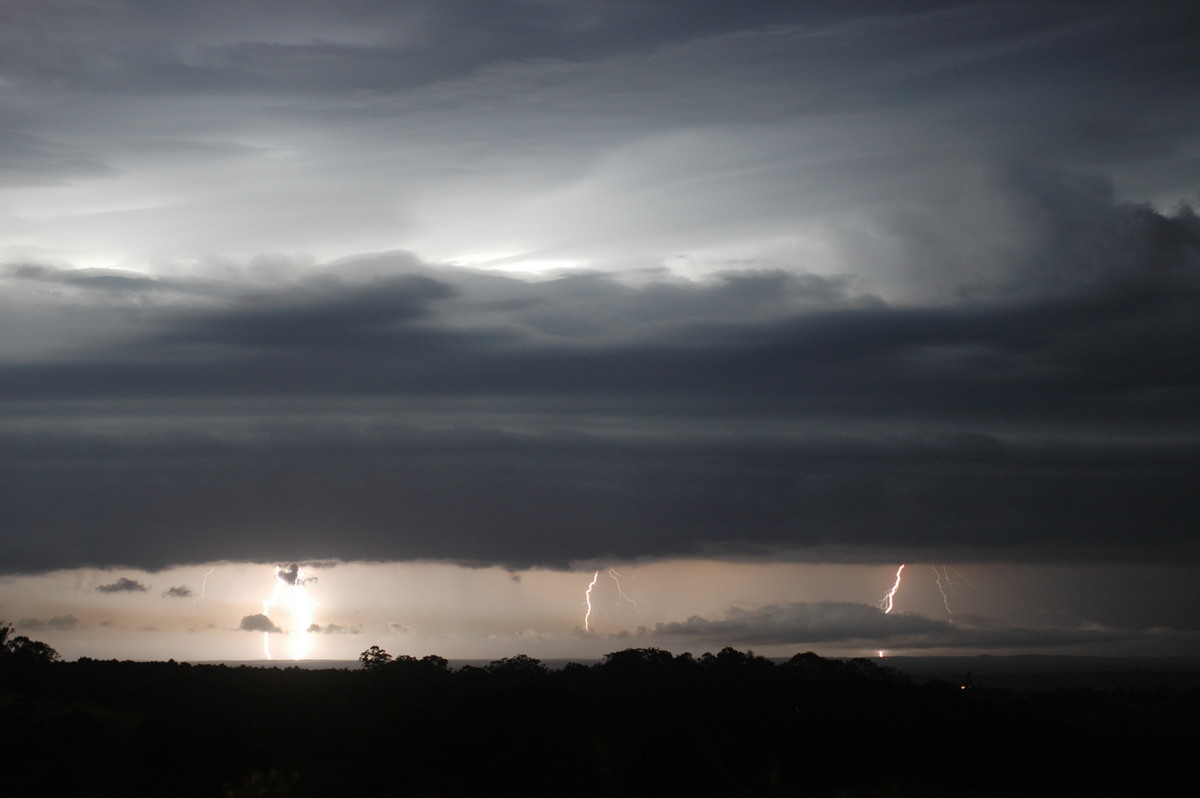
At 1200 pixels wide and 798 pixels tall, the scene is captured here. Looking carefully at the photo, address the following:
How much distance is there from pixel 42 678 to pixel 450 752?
5513 centimetres

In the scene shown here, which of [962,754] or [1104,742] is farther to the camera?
[1104,742]

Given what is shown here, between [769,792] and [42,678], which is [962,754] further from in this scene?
[42,678]

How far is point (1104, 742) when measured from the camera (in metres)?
83.6

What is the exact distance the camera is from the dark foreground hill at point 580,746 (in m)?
66.8

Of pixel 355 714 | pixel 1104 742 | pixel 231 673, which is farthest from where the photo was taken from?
pixel 231 673

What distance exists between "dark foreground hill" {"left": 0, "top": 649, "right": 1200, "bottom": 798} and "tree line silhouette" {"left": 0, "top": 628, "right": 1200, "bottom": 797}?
0.48 ft

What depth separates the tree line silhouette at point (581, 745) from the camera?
66.9 meters

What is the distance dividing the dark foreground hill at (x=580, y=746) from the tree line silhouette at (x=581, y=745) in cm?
15

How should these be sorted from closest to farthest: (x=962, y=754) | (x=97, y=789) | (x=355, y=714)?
(x=97, y=789) → (x=962, y=754) → (x=355, y=714)

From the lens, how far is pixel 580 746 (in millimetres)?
71562

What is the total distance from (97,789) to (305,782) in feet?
38.9

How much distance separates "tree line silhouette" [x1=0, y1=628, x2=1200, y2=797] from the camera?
66.9 meters

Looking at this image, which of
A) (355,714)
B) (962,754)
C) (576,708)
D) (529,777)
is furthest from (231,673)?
(962,754)

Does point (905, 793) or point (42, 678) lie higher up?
point (42, 678)
